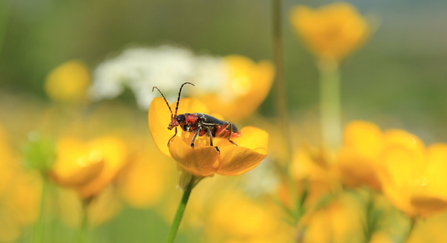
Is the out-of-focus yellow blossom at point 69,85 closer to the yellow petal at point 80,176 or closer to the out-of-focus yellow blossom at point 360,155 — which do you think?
the yellow petal at point 80,176

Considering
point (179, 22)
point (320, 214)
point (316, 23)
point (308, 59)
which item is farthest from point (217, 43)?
point (320, 214)

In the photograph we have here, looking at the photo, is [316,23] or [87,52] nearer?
[316,23]

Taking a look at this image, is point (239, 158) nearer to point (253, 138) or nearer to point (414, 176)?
point (253, 138)

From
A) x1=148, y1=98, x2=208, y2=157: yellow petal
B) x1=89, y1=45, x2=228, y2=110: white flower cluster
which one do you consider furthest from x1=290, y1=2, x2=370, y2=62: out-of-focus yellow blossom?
x1=148, y1=98, x2=208, y2=157: yellow petal

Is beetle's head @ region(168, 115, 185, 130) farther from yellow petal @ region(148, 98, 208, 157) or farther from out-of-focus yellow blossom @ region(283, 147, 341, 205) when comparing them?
out-of-focus yellow blossom @ region(283, 147, 341, 205)

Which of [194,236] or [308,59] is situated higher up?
[194,236]

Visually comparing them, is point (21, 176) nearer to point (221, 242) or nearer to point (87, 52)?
point (221, 242)
